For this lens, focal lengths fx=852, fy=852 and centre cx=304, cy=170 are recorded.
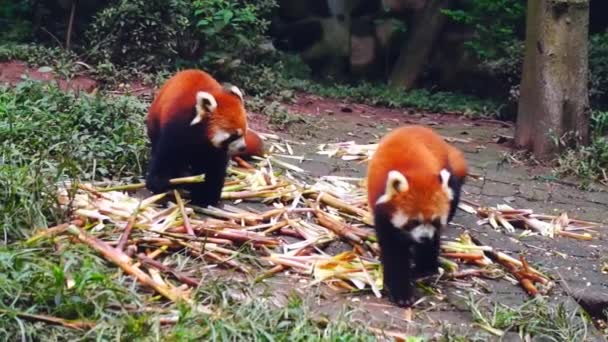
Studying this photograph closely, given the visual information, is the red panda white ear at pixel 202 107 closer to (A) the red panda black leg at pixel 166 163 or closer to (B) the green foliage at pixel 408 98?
(A) the red panda black leg at pixel 166 163

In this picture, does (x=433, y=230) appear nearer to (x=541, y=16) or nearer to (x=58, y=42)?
(x=541, y=16)

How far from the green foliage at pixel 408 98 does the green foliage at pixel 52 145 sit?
5.07 metres

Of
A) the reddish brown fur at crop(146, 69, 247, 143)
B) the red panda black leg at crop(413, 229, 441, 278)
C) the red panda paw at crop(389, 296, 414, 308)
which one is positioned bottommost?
the red panda paw at crop(389, 296, 414, 308)

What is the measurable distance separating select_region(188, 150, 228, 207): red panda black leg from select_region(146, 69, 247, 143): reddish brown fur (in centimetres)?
17

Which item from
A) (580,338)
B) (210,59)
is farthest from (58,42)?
(580,338)

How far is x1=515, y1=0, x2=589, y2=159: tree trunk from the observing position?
8.27 meters

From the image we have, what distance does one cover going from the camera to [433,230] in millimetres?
4551

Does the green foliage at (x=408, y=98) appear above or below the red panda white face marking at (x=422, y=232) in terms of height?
below

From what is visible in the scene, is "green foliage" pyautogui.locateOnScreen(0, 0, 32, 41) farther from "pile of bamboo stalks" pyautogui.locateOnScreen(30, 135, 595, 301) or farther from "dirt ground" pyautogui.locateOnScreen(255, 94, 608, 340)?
"pile of bamboo stalks" pyautogui.locateOnScreen(30, 135, 595, 301)

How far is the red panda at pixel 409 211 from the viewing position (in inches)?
178

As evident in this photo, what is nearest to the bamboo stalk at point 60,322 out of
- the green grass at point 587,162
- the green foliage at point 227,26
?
the green grass at point 587,162

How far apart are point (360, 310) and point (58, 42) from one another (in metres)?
7.30

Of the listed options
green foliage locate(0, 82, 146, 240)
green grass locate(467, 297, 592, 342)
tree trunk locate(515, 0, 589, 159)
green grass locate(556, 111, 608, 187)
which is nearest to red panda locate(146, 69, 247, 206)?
green foliage locate(0, 82, 146, 240)

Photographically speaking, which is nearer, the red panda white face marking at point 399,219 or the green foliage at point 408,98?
the red panda white face marking at point 399,219
